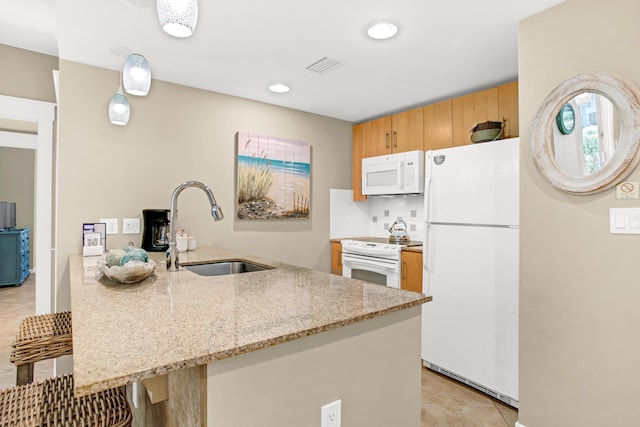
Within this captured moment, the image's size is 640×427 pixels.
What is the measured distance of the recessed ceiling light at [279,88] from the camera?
284cm

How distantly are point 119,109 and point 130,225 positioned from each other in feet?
2.64

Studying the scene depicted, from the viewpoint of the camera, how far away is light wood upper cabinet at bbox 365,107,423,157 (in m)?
3.27

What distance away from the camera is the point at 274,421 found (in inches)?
36.0

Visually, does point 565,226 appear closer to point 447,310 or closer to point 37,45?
point 447,310

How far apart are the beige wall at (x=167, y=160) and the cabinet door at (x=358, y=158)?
410 mm

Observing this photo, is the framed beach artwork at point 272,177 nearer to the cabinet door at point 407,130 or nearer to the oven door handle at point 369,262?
the oven door handle at point 369,262

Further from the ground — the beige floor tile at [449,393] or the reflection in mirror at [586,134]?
the reflection in mirror at [586,134]

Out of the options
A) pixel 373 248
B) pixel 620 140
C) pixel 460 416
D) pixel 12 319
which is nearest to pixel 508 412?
pixel 460 416

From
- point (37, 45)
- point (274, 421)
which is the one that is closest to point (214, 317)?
point (274, 421)

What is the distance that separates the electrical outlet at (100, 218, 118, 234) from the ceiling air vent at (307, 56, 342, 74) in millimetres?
1733

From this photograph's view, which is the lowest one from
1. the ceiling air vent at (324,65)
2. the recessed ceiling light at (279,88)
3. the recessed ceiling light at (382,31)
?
the recessed ceiling light at (382,31)

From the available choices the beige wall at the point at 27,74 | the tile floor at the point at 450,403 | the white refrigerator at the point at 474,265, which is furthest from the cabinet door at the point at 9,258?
the white refrigerator at the point at 474,265

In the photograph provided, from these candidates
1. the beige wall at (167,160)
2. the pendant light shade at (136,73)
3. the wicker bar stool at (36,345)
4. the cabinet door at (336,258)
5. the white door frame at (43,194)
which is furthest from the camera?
the cabinet door at (336,258)

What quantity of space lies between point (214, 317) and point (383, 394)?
0.61 metres
